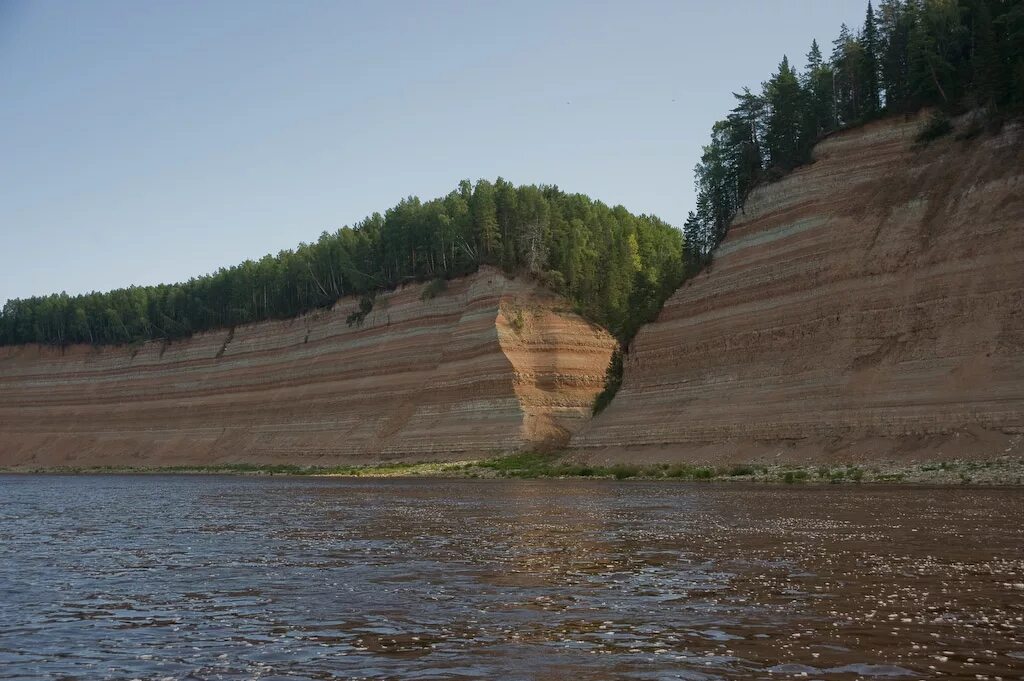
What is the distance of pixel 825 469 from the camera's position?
40938 mm

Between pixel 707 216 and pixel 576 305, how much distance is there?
632 inches

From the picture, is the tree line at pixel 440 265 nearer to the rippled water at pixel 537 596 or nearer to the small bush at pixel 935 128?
the small bush at pixel 935 128

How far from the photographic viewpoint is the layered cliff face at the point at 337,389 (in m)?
71.8

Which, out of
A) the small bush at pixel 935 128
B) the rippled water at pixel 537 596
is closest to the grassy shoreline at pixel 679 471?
the rippled water at pixel 537 596

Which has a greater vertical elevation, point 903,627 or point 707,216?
point 707,216

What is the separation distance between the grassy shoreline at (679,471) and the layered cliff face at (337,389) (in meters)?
1.98

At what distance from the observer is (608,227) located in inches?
3467

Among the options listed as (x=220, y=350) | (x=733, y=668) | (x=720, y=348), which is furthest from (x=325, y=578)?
(x=220, y=350)

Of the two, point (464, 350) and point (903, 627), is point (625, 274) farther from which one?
point (903, 627)

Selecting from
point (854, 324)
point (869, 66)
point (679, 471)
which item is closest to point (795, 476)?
point (679, 471)

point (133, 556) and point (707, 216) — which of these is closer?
point (133, 556)

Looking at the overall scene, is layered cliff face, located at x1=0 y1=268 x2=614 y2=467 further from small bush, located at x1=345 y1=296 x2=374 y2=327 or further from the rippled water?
the rippled water

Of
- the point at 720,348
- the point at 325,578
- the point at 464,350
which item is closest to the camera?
the point at 325,578

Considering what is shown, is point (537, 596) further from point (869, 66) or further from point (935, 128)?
point (869, 66)
